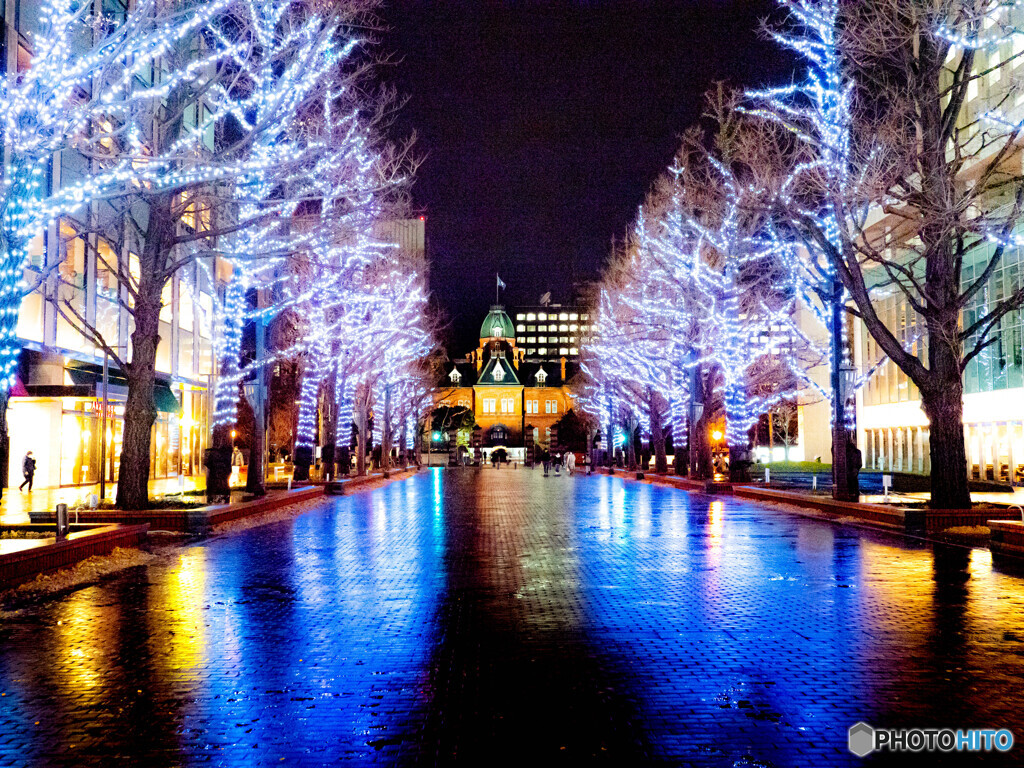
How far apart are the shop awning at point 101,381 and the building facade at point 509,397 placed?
3694 inches

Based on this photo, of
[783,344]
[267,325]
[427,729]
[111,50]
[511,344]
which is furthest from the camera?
[511,344]

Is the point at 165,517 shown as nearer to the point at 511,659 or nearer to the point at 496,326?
the point at 511,659

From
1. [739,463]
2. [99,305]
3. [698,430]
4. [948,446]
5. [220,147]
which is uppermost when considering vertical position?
[220,147]

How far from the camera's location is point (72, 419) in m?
32.7

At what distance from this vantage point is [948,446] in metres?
18.0

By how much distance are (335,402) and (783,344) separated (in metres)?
16.6

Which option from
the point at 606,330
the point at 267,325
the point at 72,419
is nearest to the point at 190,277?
the point at 72,419

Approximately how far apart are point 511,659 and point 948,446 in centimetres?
1356

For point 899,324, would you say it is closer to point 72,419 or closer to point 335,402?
point 335,402

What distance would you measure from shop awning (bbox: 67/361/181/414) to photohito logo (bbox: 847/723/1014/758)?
Result: 938 inches

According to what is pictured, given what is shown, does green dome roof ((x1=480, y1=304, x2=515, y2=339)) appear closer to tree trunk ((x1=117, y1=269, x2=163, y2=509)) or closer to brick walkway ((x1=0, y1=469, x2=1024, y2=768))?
tree trunk ((x1=117, y1=269, x2=163, y2=509))

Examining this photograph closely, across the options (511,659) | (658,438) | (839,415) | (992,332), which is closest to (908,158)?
(839,415)

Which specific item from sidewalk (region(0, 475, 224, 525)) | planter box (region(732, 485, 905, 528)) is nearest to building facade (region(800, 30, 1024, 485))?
planter box (region(732, 485, 905, 528))

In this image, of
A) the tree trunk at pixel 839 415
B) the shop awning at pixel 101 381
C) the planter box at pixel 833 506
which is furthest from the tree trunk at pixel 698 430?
the shop awning at pixel 101 381
